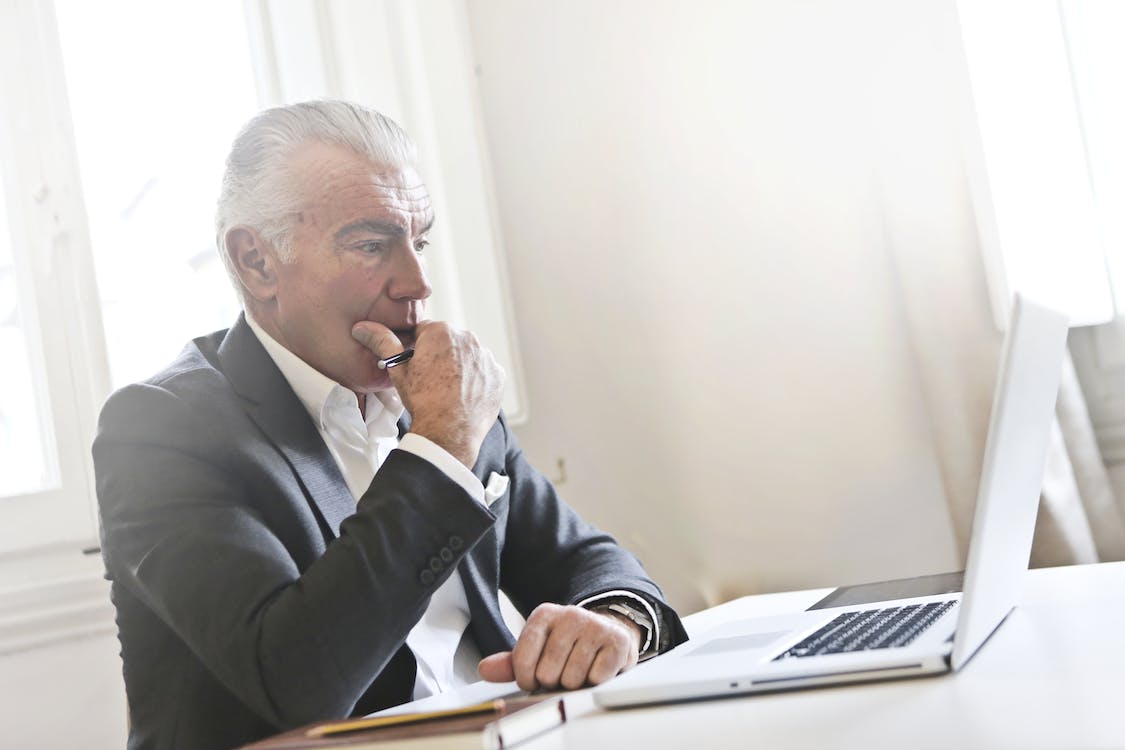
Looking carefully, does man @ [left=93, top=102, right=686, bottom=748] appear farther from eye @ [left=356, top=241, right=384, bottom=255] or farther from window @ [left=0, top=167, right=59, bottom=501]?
window @ [left=0, top=167, right=59, bottom=501]

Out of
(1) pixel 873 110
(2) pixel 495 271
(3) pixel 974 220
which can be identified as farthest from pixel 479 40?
(3) pixel 974 220

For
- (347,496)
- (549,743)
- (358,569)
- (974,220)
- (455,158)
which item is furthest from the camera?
(455,158)

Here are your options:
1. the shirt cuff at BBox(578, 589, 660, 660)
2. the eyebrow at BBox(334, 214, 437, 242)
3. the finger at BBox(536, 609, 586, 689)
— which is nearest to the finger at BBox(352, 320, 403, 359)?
the eyebrow at BBox(334, 214, 437, 242)

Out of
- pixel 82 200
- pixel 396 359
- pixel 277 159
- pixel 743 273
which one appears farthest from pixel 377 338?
pixel 743 273

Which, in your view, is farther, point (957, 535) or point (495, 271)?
point (495, 271)

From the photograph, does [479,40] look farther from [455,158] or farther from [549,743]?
[549,743]

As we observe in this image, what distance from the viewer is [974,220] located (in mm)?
2105

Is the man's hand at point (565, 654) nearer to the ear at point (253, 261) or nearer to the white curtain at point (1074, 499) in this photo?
the ear at point (253, 261)

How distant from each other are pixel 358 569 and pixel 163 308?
128 centimetres

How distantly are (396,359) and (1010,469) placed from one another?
30.3 inches

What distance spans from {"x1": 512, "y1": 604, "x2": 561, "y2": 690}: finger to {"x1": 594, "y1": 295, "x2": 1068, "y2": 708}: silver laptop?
3.4 inches

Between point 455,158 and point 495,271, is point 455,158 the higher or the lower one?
the higher one

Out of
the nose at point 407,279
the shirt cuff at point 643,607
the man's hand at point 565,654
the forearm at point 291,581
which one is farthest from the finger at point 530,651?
the nose at point 407,279

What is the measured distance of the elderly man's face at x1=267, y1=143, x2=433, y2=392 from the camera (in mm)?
1510
